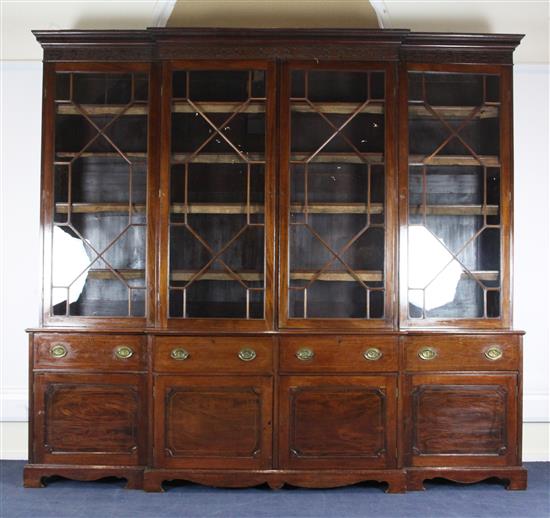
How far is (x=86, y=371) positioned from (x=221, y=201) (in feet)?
3.25

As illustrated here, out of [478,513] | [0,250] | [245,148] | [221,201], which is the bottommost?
[478,513]

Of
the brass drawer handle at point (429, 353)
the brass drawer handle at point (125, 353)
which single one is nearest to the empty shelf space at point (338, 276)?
the brass drawer handle at point (429, 353)

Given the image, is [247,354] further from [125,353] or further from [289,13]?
[289,13]

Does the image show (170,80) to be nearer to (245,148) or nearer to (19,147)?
(245,148)

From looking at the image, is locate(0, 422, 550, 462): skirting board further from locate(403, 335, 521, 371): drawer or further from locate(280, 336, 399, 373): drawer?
locate(280, 336, 399, 373): drawer

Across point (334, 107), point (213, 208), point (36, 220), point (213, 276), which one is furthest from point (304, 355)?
point (36, 220)

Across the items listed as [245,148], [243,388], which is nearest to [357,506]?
[243,388]

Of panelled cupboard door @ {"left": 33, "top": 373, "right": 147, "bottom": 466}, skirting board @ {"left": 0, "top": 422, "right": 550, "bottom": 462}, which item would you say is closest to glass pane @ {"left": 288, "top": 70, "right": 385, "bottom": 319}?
panelled cupboard door @ {"left": 33, "top": 373, "right": 147, "bottom": 466}

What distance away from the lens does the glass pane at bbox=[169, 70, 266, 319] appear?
313 centimetres

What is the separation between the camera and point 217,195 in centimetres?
318

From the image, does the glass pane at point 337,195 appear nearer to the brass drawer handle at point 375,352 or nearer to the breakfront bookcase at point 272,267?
the breakfront bookcase at point 272,267

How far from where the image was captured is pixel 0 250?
3.69 m

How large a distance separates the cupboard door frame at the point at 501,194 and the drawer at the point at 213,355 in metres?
0.66

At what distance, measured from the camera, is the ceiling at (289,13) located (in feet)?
11.9
